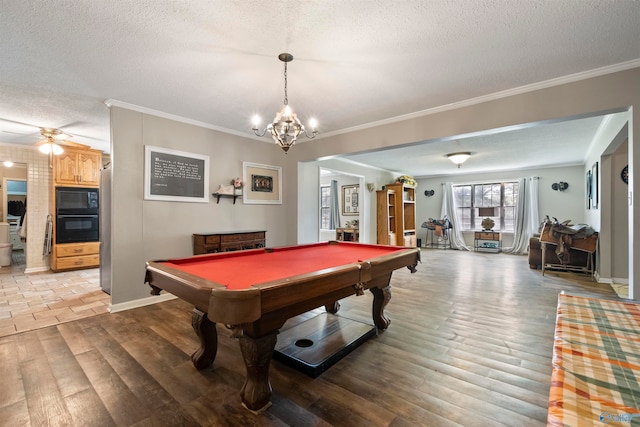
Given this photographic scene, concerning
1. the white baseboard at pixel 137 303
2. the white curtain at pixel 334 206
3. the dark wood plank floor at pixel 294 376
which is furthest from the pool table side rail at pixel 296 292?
the white curtain at pixel 334 206

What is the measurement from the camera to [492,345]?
7.99ft

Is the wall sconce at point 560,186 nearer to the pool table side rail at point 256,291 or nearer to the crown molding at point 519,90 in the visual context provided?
the crown molding at point 519,90

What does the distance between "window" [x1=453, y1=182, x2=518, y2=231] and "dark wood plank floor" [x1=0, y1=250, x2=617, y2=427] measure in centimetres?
598

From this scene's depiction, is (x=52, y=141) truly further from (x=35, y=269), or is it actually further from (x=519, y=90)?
(x=519, y=90)

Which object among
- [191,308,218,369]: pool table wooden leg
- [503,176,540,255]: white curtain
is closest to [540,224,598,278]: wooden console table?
[503,176,540,255]: white curtain

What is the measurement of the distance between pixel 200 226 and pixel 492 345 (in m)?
3.87

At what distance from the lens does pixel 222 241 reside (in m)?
3.96

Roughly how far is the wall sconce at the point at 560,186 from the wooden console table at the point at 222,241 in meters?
8.12

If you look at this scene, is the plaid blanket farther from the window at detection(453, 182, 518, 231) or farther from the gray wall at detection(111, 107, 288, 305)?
the window at detection(453, 182, 518, 231)

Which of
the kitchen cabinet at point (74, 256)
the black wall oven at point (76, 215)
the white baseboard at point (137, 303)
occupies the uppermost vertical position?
the black wall oven at point (76, 215)

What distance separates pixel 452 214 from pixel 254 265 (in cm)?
848

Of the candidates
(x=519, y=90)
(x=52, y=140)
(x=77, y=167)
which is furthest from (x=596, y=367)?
(x=77, y=167)

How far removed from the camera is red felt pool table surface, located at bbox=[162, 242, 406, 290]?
5.65ft

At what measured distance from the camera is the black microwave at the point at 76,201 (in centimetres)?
520
